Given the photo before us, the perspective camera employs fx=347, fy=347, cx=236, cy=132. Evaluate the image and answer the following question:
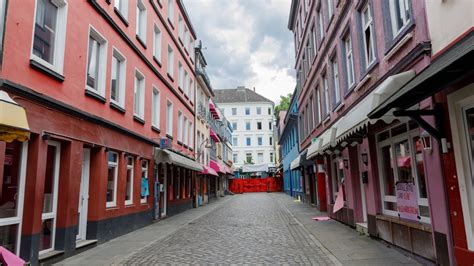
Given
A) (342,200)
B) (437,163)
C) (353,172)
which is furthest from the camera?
(342,200)

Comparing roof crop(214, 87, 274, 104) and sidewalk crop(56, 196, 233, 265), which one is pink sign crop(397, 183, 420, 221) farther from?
roof crop(214, 87, 274, 104)

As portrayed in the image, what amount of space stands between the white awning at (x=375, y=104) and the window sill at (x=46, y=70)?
6614 mm

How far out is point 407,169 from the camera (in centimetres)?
770

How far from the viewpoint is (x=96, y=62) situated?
410 inches

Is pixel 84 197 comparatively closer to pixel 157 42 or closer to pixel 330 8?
pixel 157 42

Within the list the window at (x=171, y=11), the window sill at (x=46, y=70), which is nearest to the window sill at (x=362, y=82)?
the window sill at (x=46, y=70)

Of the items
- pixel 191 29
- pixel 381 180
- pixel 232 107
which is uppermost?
pixel 232 107

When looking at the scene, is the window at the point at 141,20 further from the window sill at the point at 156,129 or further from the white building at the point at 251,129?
the white building at the point at 251,129

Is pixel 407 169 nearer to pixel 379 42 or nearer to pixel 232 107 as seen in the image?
pixel 379 42

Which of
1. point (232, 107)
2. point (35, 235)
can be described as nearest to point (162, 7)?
point (35, 235)

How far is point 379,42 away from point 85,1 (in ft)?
25.7

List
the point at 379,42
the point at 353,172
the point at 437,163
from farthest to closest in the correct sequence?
the point at 353,172, the point at 379,42, the point at 437,163

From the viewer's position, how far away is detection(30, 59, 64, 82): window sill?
699 cm

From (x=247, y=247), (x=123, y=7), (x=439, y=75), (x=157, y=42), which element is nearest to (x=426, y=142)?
(x=439, y=75)
